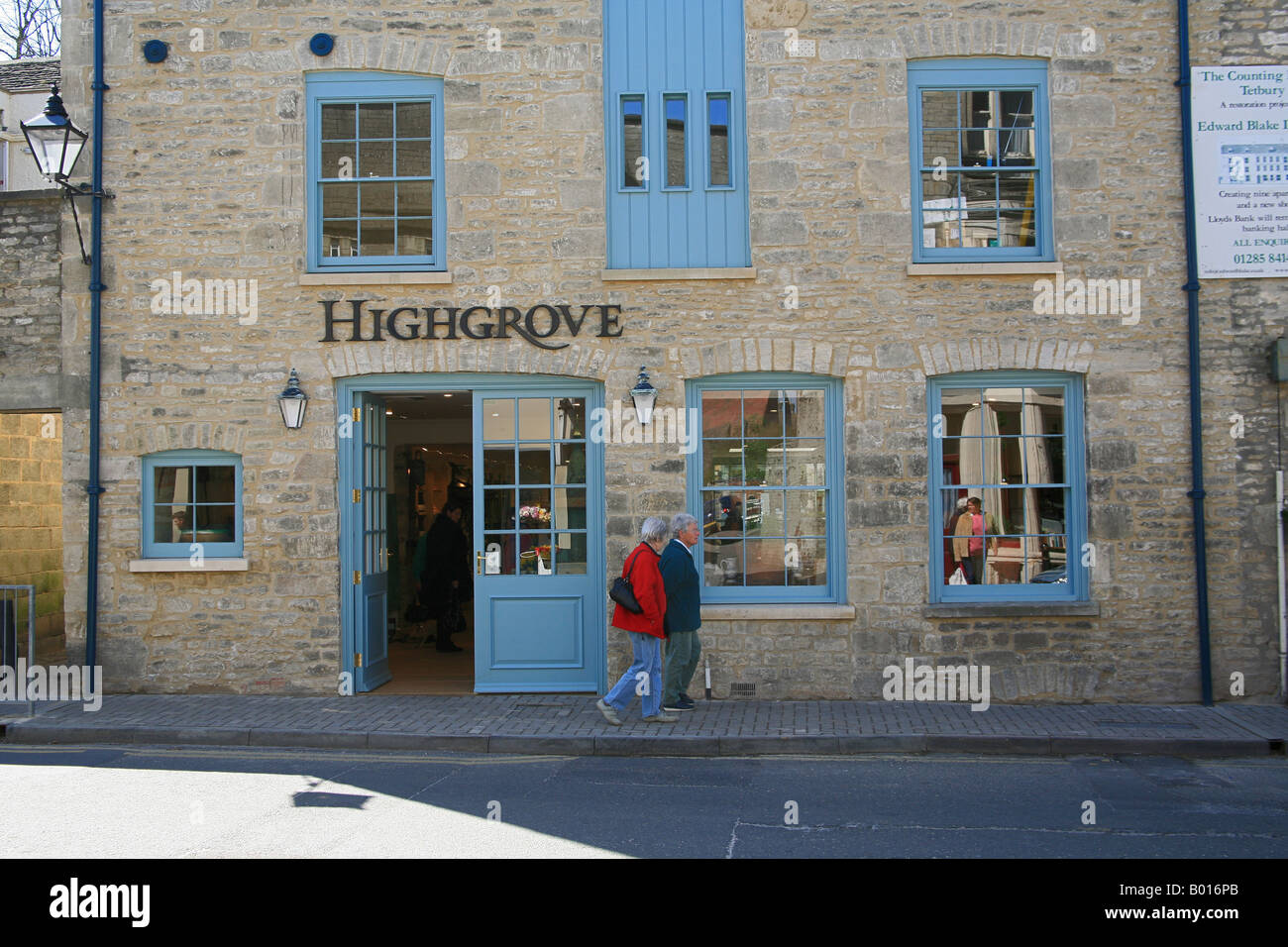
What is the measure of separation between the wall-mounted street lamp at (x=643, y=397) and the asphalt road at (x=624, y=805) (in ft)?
10.9

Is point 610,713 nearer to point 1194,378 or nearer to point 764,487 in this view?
point 764,487

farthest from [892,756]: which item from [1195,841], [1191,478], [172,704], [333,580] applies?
[172,704]

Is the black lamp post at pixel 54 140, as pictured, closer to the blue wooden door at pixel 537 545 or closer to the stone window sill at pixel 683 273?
the blue wooden door at pixel 537 545

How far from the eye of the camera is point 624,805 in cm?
694

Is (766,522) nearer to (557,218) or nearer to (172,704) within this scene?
(557,218)

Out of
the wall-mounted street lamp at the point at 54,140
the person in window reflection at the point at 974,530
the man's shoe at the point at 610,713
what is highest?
the wall-mounted street lamp at the point at 54,140

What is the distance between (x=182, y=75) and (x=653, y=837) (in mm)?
8829

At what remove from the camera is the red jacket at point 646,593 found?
8961mm

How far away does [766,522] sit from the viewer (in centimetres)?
1042

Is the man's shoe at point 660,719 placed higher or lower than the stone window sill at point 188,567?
lower

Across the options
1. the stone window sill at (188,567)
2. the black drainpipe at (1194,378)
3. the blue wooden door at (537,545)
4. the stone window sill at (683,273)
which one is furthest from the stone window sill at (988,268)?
the stone window sill at (188,567)

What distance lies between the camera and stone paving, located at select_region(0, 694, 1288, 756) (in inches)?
333

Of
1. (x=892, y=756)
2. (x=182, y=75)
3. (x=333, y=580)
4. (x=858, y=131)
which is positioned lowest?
(x=892, y=756)

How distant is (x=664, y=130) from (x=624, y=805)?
21.6ft
